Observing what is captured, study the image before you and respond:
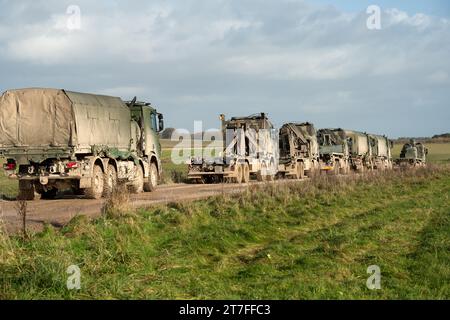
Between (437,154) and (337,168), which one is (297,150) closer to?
(337,168)

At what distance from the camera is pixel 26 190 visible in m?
19.4

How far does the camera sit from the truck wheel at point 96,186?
1881cm

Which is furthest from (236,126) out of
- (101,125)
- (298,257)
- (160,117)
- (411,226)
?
(298,257)

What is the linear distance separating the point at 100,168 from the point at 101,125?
154 cm

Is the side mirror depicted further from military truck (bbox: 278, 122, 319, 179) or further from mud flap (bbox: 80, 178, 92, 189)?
military truck (bbox: 278, 122, 319, 179)

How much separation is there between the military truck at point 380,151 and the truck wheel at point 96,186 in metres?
33.8

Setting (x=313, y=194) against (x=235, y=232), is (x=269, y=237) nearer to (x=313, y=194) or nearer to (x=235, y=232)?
(x=235, y=232)

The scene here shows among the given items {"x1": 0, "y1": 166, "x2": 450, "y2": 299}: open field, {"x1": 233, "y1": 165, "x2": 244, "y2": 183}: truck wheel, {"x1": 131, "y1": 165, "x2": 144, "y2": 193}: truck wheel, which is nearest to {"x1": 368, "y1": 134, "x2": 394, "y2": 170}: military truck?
{"x1": 233, "y1": 165, "x2": 244, "y2": 183}: truck wheel

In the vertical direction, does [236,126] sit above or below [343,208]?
above

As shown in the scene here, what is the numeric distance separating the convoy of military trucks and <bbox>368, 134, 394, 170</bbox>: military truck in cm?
2177

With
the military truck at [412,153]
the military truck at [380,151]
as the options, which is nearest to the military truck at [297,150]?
the military truck at [380,151]

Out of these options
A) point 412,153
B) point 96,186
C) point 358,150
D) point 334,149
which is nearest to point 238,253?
point 96,186

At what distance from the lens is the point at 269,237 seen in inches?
474
